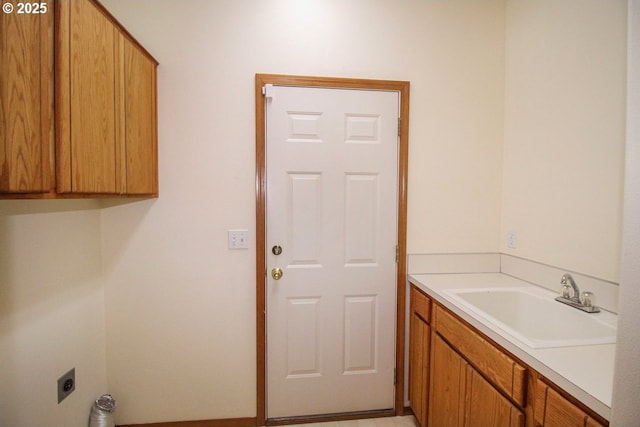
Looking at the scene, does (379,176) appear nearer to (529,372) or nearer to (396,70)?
(396,70)

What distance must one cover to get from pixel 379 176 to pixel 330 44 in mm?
856

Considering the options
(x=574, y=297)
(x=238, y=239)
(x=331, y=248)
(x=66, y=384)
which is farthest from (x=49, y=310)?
(x=574, y=297)

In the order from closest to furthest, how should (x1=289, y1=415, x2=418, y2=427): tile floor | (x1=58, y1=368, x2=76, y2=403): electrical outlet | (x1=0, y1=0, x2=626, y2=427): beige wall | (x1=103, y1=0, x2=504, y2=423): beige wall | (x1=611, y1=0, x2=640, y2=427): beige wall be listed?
1. (x1=611, y1=0, x2=640, y2=427): beige wall
2. (x1=58, y1=368, x2=76, y2=403): electrical outlet
3. (x1=0, y1=0, x2=626, y2=427): beige wall
4. (x1=103, y1=0, x2=504, y2=423): beige wall
5. (x1=289, y1=415, x2=418, y2=427): tile floor

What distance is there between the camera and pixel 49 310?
1.40 metres

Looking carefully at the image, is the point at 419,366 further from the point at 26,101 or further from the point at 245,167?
the point at 26,101

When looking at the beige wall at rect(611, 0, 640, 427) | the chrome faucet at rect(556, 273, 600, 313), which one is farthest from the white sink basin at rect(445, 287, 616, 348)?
the beige wall at rect(611, 0, 640, 427)

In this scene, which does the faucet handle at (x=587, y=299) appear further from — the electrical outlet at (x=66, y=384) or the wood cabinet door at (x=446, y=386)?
the electrical outlet at (x=66, y=384)

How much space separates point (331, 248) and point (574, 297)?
123 centimetres

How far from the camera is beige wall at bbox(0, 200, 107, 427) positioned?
1211 millimetres

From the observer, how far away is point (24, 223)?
127cm

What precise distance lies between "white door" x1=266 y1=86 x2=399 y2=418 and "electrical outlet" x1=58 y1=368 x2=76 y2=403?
100cm

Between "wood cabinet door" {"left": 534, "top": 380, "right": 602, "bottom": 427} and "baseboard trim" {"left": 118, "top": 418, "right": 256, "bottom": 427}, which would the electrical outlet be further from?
"wood cabinet door" {"left": 534, "top": 380, "right": 602, "bottom": 427}

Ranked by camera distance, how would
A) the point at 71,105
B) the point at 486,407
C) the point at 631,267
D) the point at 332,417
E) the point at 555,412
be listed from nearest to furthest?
the point at 631,267 → the point at 555,412 → the point at 71,105 → the point at 486,407 → the point at 332,417

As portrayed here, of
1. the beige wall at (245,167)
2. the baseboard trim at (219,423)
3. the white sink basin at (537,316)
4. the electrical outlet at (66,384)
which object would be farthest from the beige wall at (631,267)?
the electrical outlet at (66,384)
